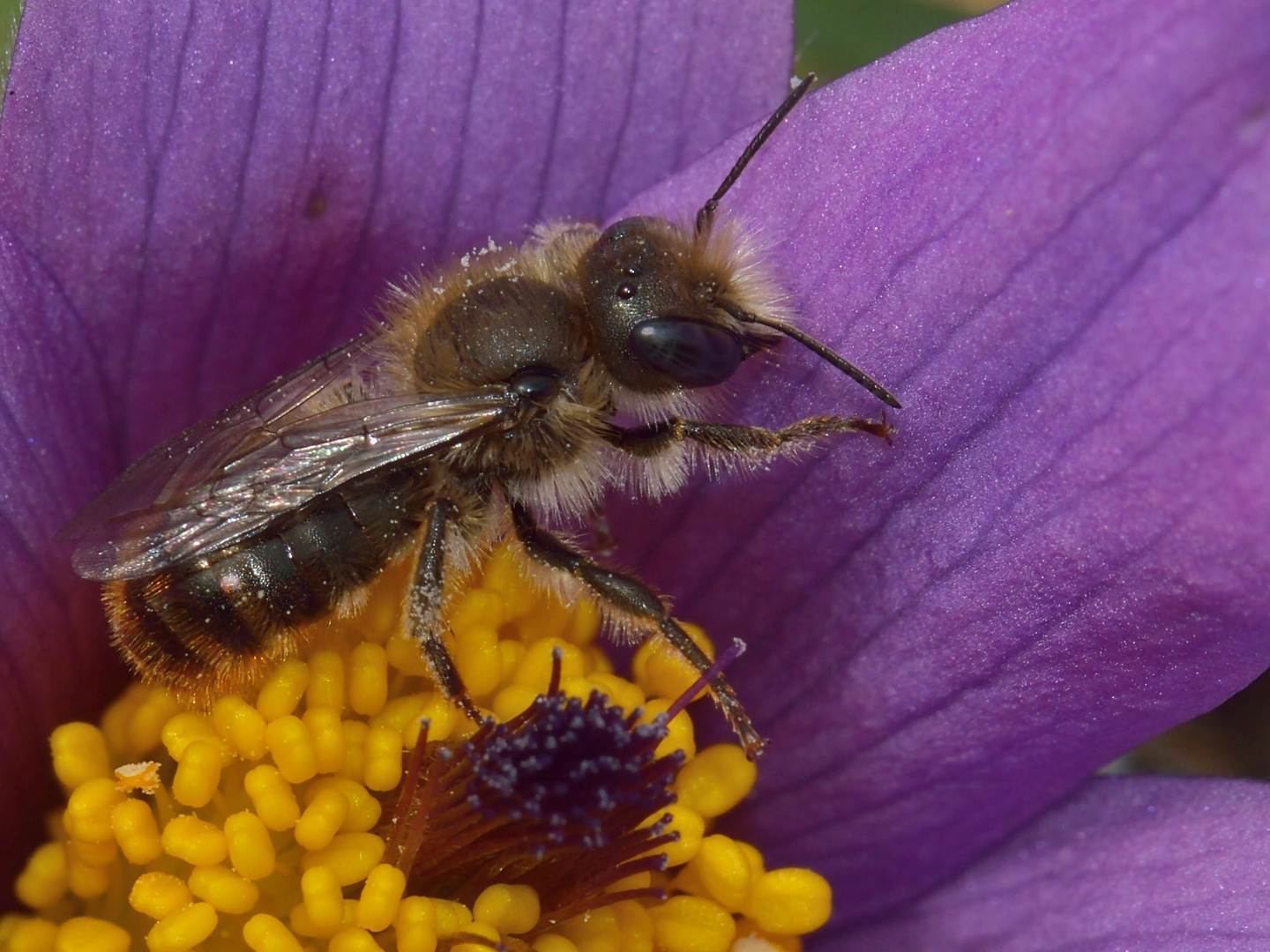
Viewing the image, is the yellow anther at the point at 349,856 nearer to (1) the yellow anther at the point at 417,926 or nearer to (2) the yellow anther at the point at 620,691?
(1) the yellow anther at the point at 417,926

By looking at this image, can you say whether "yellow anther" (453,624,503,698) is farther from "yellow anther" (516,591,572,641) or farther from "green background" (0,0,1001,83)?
"green background" (0,0,1001,83)

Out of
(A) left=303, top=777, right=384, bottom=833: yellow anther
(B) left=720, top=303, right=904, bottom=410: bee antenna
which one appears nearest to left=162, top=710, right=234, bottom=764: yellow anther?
(A) left=303, top=777, right=384, bottom=833: yellow anther

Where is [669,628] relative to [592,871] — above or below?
above

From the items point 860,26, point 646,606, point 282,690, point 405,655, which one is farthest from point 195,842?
point 860,26

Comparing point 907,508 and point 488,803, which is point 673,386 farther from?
point 488,803

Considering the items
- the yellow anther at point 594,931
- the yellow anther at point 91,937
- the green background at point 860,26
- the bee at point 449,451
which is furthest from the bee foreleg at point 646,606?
the green background at point 860,26

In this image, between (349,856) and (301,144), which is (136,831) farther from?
Answer: (301,144)

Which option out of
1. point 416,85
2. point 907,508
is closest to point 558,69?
point 416,85
